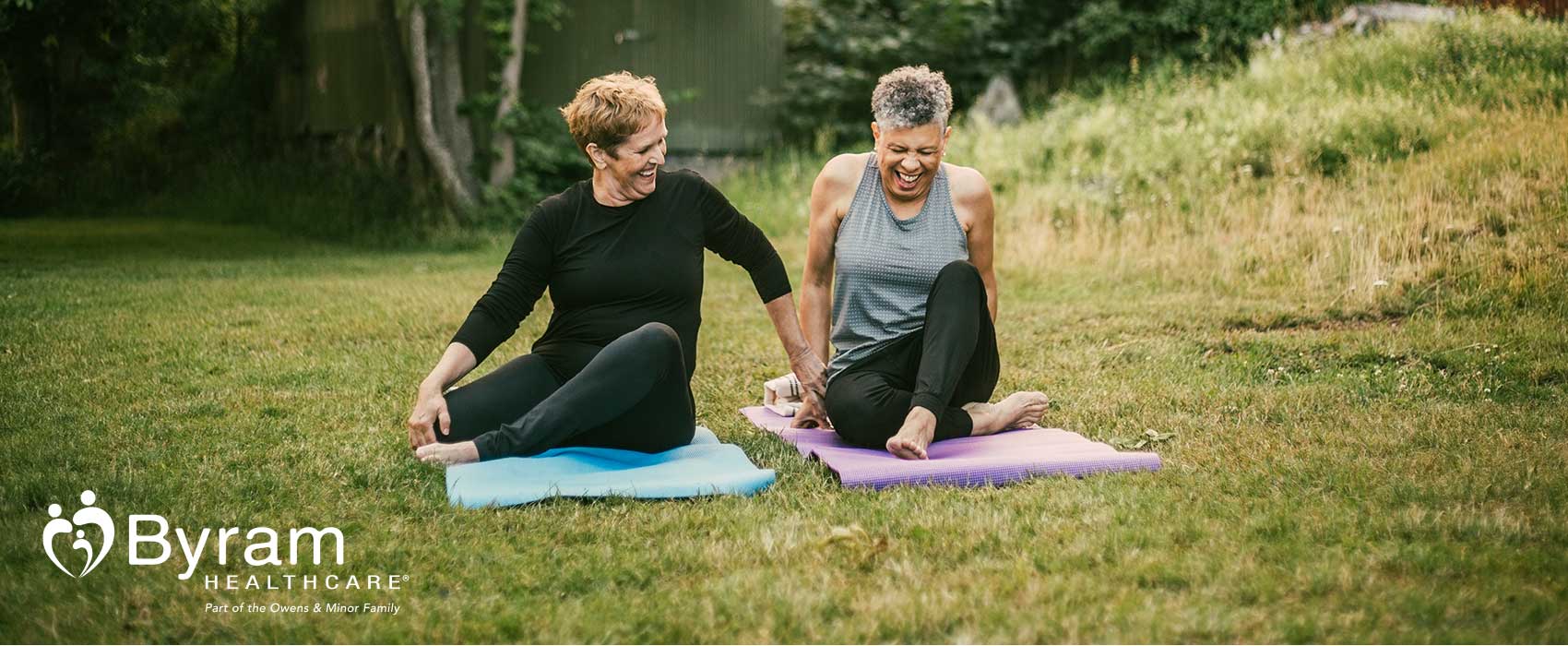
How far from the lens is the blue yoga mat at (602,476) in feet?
11.9

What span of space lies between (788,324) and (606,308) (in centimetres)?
60

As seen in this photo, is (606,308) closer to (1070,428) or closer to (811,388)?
(811,388)

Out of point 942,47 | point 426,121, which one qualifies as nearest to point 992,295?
point 426,121

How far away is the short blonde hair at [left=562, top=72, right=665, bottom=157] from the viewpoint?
3.94 meters

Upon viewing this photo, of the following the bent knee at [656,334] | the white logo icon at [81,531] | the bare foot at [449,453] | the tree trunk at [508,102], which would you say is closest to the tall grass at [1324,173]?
the tree trunk at [508,102]

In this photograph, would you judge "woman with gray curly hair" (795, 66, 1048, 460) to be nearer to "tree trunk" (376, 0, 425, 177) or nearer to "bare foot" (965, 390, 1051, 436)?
"bare foot" (965, 390, 1051, 436)

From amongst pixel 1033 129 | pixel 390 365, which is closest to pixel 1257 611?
pixel 390 365

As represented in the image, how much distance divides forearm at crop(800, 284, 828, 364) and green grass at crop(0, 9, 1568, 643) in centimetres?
40

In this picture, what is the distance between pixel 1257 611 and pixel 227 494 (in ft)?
9.17

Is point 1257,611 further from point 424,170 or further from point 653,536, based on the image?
point 424,170

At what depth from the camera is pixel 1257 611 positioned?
8.82 ft

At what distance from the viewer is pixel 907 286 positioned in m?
4.39

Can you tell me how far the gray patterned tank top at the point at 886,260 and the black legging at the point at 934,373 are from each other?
0.25 ft

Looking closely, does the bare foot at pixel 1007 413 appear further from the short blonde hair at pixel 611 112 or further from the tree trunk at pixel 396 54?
the tree trunk at pixel 396 54
